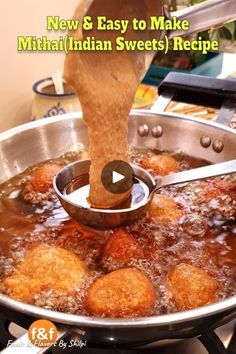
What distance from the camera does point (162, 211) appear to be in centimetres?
92

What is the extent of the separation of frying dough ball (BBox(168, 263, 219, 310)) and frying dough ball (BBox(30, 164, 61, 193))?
16.2 inches

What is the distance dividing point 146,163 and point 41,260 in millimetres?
460

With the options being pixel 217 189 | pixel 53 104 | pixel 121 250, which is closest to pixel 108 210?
pixel 121 250

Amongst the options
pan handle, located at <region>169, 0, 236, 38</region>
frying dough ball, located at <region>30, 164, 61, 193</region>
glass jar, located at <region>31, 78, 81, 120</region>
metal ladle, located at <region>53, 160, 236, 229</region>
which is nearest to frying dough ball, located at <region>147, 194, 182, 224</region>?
metal ladle, located at <region>53, 160, 236, 229</region>

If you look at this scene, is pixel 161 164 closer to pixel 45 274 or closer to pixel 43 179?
pixel 43 179

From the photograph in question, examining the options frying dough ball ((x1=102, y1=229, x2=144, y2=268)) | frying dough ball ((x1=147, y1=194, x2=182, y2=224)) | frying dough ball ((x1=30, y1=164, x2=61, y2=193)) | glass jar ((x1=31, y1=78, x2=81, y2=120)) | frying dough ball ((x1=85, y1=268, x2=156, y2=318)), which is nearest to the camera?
frying dough ball ((x1=85, y1=268, x2=156, y2=318))

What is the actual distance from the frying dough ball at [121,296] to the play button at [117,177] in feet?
0.74

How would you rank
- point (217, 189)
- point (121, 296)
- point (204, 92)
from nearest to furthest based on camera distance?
point (121, 296) < point (217, 189) < point (204, 92)

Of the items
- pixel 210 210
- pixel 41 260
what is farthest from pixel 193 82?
pixel 41 260

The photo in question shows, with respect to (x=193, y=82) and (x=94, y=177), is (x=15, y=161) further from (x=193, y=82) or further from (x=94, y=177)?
(x=193, y=82)

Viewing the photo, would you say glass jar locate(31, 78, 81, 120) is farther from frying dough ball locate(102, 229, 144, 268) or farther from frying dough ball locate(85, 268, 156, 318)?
frying dough ball locate(85, 268, 156, 318)

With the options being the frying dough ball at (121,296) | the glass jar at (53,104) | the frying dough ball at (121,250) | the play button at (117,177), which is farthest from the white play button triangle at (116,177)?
the glass jar at (53,104)

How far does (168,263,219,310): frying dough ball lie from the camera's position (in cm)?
71

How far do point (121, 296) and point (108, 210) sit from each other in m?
0.21
